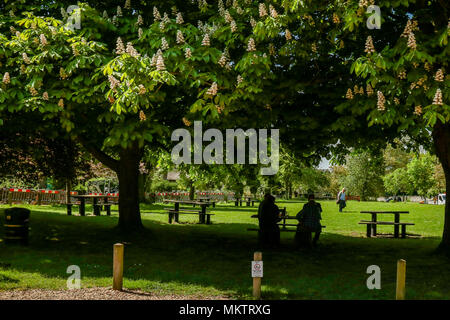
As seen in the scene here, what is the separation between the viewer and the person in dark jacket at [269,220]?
549 inches

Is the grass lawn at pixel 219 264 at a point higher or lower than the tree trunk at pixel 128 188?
lower

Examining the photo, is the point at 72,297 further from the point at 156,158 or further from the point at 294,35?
the point at 156,158

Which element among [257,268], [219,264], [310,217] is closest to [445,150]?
[310,217]

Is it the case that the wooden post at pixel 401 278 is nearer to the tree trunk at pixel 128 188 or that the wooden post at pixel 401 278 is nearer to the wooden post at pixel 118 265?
the wooden post at pixel 118 265

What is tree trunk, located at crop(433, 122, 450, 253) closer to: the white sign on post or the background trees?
the background trees

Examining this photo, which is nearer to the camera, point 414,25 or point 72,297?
point 72,297

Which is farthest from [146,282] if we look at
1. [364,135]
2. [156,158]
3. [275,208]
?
[156,158]

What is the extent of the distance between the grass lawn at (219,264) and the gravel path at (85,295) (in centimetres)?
32

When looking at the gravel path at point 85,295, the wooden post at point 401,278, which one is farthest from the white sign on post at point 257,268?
the wooden post at point 401,278

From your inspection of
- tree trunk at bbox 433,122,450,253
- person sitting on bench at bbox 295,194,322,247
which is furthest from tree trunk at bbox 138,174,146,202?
tree trunk at bbox 433,122,450,253

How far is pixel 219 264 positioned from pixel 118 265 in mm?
3888

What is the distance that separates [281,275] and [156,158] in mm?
16700

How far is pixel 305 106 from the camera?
1205 cm

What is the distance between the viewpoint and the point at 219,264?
11.5 meters
